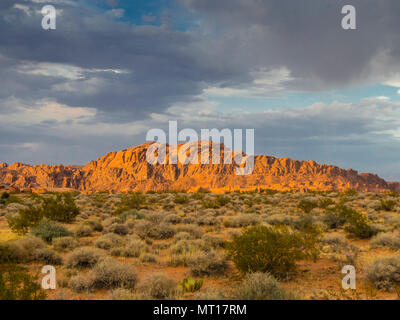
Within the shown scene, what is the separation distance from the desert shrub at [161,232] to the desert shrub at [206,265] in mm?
5818

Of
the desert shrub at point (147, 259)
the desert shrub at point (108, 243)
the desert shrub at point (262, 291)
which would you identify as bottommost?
the desert shrub at point (147, 259)

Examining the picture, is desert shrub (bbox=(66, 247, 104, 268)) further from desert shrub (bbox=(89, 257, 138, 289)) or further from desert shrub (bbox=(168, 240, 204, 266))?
desert shrub (bbox=(168, 240, 204, 266))

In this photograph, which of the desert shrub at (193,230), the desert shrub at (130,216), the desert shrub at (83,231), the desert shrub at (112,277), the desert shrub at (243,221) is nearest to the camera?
the desert shrub at (112,277)

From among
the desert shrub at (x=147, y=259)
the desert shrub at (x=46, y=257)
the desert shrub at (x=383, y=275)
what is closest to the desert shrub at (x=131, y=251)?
the desert shrub at (x=147, y=259)

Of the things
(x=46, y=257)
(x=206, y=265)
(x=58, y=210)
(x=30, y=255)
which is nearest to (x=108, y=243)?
(x=46, y=257)

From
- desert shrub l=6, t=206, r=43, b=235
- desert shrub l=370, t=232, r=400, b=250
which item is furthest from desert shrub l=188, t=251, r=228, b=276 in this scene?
desert shrub l=6, t=206, r=43, b=235

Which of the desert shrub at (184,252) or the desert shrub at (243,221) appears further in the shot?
the desert shrub at (243,221)

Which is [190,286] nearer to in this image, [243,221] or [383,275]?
[383,275]

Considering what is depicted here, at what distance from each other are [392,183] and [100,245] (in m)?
153

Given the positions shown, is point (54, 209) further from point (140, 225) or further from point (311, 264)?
point (311, 264)

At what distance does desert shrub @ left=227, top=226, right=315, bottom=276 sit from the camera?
8.10m

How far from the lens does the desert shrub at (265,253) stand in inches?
319

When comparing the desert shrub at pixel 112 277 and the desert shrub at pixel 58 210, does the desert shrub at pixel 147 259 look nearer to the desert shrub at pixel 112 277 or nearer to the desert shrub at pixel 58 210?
the desert shrub at pixel 112 277
